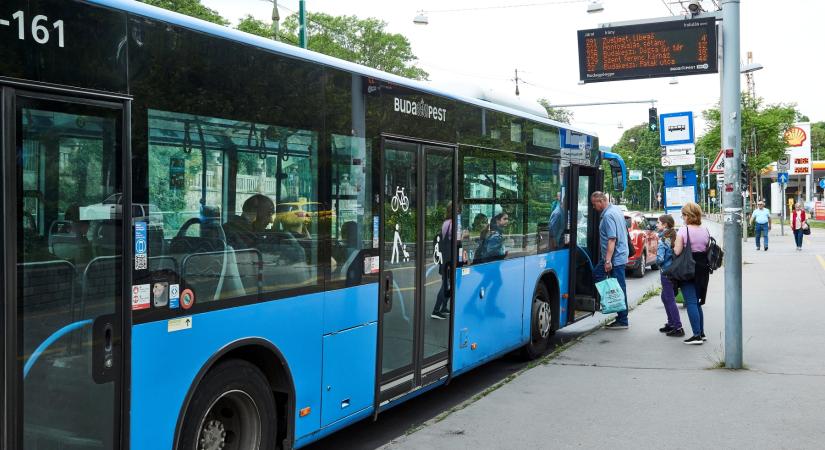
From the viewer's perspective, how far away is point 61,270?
11.6 ft

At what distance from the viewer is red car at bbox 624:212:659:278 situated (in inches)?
819

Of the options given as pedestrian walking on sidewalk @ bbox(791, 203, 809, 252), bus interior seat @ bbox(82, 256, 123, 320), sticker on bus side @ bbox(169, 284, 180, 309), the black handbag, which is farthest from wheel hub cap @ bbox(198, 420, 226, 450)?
pedestrian walking on sidewalk @ bbox(791, 203, 809, 252)

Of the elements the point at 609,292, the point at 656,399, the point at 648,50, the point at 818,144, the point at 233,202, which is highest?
the point at 818,144

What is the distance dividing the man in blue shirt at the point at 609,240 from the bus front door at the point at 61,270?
27.1ft

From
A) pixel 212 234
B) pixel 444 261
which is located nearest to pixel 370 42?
pixel 444 261

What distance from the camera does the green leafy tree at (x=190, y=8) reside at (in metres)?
30.8

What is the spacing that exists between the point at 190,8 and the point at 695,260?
88.3 ft

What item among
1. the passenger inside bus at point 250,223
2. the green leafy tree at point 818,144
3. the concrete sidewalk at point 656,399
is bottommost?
the concrete sidewalk at point 656,399

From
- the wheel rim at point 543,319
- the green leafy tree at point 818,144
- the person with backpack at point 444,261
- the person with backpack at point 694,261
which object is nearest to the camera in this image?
the person with backpack at point 444,261

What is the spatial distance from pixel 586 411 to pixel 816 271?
15.6 meters

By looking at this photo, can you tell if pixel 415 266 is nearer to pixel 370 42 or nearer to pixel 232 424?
pixel 232 424

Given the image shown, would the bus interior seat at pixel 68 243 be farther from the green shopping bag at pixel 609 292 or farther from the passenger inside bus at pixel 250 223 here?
the green shopping bag at pixel 609 292

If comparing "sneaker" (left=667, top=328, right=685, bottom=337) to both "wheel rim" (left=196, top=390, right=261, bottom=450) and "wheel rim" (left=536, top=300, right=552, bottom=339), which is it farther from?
"wheel rim" (left=196, top=390, right=261, bottom=450)

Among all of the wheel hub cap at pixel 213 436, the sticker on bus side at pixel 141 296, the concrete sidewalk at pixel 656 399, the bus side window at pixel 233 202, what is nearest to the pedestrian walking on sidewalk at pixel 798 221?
the concrete sidewalk at pixel 656 399
